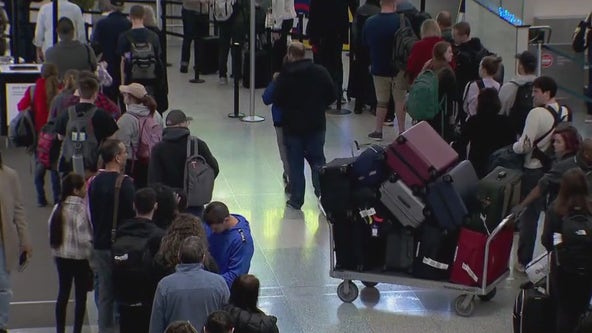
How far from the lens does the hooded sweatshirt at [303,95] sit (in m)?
10.3

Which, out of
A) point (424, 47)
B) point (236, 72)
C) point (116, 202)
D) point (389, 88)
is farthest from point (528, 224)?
point (236, 72)

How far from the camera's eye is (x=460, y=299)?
8430 millimetres

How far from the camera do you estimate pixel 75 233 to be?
7551 mm

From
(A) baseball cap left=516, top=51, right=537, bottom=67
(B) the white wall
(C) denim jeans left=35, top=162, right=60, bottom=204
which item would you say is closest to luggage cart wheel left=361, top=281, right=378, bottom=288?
(A) baseball cap left=516, top=51, right=537, bottom=67

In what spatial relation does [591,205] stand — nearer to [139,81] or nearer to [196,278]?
[196,278]

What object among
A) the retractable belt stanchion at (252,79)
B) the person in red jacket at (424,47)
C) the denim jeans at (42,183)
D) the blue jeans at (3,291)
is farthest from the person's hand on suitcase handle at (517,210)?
the retractable belt stanchion at (252,79)

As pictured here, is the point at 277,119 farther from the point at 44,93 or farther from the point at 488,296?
the point at 488,296

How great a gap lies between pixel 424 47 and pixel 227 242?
17.4 ft

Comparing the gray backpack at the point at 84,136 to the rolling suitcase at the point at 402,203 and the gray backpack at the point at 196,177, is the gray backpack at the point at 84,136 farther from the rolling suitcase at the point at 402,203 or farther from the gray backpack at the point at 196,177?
the rolling suitcase at the point at 402,203

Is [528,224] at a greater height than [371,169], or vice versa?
[371,169]

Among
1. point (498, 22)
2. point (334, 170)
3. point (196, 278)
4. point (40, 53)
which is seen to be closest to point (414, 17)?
point (498, 22)

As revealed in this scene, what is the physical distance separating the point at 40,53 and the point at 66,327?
21.1 ft

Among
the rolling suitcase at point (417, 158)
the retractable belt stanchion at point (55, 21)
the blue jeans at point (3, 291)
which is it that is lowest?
the blue jeans at point (3, 291)

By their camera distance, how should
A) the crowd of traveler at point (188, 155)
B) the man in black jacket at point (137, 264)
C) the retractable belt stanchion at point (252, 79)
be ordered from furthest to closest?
1. the retractable belt stanchion at point (252, 79)
2. the man in black jacket at point (137, 264)
3. the crowd of traveler at point (188, 155)
